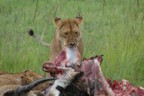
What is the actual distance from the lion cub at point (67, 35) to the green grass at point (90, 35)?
0.58 m

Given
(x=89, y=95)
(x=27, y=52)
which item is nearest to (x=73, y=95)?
(x=89, y=95)

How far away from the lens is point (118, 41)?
7398 mm

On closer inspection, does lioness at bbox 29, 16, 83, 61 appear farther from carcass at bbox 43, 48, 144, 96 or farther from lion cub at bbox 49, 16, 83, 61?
carcass at bbox 43, 48, 144, 96

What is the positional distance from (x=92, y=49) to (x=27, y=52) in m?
0.81

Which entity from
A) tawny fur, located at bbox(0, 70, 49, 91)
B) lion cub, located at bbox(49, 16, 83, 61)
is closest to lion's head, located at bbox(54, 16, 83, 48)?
lion cub, located at bbox(49, 16, 83, 61)

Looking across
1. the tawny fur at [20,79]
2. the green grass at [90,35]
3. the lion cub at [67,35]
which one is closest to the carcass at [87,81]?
the tawny fur at [20,79]

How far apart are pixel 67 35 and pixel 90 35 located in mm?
2900

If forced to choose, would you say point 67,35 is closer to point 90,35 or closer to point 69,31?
point 69,31

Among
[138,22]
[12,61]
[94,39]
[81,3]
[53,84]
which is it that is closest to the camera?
[53,84]

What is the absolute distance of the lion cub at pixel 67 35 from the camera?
6273 mm

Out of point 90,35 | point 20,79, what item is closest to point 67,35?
point 20,79

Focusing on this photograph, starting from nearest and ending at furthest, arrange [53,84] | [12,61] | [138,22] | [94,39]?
[53,84]
[12,61]
[138,22]
[94,39]

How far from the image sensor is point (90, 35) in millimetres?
9234

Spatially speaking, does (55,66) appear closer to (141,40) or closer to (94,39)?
(141,40)
